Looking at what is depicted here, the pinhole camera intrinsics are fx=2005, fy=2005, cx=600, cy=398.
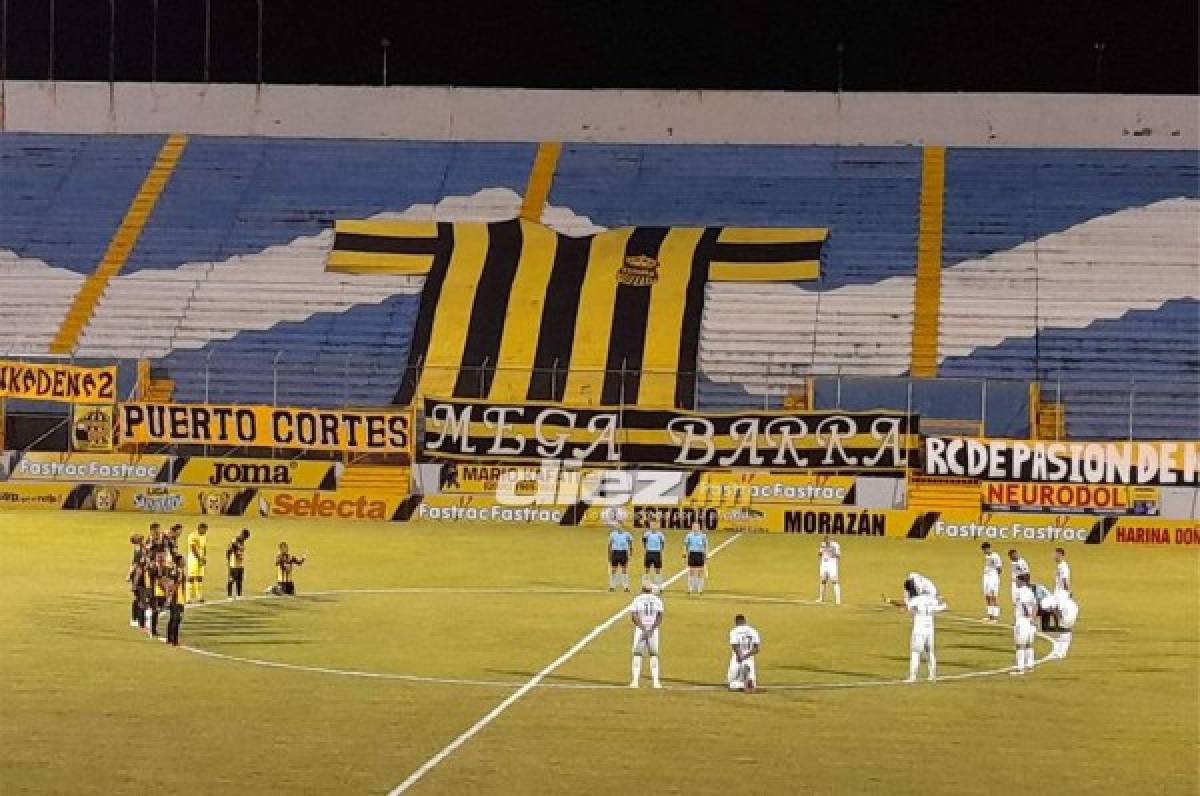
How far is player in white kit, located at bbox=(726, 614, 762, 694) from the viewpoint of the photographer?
1038 inches

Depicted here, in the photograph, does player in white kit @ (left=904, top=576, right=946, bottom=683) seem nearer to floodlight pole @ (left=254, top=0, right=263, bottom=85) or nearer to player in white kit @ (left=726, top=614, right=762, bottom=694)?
player in white kit @ (left=726, top=614, right=762, bottom=694)

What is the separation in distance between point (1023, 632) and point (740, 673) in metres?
4.61

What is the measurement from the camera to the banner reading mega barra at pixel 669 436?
54.6 meters

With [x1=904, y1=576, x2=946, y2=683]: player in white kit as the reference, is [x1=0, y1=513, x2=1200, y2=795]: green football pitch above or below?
below

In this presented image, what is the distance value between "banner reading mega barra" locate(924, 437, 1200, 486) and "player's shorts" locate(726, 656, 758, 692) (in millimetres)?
27389

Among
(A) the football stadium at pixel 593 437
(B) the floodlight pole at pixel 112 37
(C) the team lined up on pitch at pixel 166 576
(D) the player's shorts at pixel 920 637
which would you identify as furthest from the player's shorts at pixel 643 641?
(B) the floodlight pole at pixel 112 37

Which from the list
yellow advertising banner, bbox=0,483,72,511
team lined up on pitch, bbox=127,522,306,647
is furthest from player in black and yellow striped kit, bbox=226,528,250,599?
yellow advertising banner, bbox=0,483,72,511

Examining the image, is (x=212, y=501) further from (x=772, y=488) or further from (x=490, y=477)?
(x=772, y=488)

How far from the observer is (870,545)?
166ft

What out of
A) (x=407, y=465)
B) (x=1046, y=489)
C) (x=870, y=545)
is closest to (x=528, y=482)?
(x=407, y=465)

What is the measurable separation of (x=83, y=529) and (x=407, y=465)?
10293mm

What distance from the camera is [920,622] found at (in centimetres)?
2744

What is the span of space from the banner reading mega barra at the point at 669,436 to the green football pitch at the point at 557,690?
32.6ft

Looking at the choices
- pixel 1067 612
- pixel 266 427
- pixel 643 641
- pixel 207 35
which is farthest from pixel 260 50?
pixel 643 641
